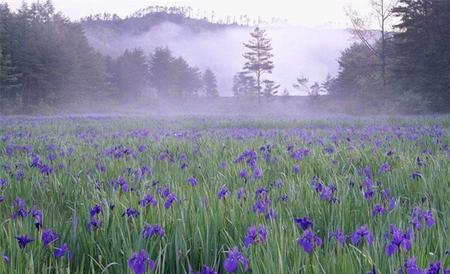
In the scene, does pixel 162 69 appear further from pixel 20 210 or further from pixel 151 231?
pixel 151 231

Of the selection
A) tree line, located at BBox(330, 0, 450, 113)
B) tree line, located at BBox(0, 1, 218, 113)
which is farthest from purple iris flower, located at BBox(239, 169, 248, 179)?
tree line, located at BBox(0, 1, 218, 113)

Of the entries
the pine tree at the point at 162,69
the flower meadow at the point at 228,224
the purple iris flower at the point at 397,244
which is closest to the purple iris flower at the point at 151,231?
the flower meadow at the point at 228,224

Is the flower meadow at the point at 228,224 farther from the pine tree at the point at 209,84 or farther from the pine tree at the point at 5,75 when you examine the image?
the pine tree at the point at 209,84

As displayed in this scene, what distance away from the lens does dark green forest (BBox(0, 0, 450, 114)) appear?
99.5 feet

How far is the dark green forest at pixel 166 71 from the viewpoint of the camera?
3031 cm

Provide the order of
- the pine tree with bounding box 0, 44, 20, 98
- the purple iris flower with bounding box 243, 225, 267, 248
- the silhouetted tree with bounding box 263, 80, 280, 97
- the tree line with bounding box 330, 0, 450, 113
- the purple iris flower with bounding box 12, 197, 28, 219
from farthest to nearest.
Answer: the silhouetted tree with bounding box 263, 80, 280, 97 → the pine tree with bounding box 0, 44, 20, 98 → the tree line with bounding box 330, 0, 450, 113 → the purple iris flower with bounding box 12, 197, 28, 219 → the purple iris flower with bounding box 243, 225, 267, 248

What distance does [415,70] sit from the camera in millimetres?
31297

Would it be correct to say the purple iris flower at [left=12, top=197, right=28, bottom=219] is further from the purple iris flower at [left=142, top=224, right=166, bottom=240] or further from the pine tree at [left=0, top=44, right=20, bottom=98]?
the pine tree at [left=0, top=44, right=20, bottom=98]

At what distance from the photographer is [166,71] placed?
→ 285 feet

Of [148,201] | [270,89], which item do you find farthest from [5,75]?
[148,201]

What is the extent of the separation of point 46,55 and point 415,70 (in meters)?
46.9

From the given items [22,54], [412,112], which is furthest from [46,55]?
[412,112]

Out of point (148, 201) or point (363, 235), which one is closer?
point (363, 235)

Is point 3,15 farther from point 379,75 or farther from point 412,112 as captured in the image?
point 412,112
